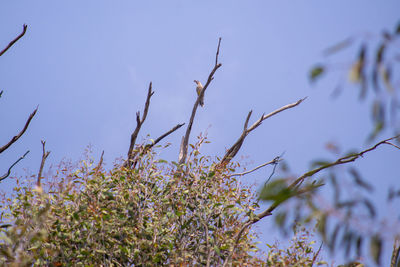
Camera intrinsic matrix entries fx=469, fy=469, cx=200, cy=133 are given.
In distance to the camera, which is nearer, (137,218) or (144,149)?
(137,218)

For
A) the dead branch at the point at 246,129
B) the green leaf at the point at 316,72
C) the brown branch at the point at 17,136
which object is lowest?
the green leaf at the point at 316,72

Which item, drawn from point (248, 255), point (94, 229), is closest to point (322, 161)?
point (248, 255)

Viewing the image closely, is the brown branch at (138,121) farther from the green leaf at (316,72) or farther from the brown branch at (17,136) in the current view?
the green leaf at (316,72)

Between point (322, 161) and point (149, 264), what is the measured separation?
12.0 ft

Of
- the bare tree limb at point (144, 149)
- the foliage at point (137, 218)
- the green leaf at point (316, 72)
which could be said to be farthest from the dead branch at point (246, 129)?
the green leaf at point (316, 72)

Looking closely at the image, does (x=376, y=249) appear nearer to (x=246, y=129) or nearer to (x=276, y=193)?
(x=276, y=193)

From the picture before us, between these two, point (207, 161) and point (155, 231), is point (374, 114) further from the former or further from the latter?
point (207, 161)

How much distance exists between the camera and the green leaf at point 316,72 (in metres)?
2.94

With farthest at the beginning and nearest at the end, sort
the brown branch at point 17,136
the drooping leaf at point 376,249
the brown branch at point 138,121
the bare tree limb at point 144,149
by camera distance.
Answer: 1. the brown branch at point 138,121
2. the brown branch at point 17,136
3. the bare tree limb at point 144,149
4. the drooping leaf at point 376,249

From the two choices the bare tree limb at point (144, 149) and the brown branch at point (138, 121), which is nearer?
the bare tree limb at point (144, 149)

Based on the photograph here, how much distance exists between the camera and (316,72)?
2.95 m

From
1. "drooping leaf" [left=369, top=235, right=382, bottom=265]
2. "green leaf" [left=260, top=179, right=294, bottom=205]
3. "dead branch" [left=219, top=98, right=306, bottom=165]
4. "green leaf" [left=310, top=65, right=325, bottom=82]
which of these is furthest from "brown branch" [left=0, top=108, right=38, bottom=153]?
"drooping leaf" [left=369, top=235, right=382, bottom=265]

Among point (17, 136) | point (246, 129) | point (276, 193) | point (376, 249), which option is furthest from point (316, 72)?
point (246, 129)

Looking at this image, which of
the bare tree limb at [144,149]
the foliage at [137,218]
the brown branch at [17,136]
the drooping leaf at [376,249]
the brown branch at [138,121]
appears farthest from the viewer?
the brown branch at [138,121]
